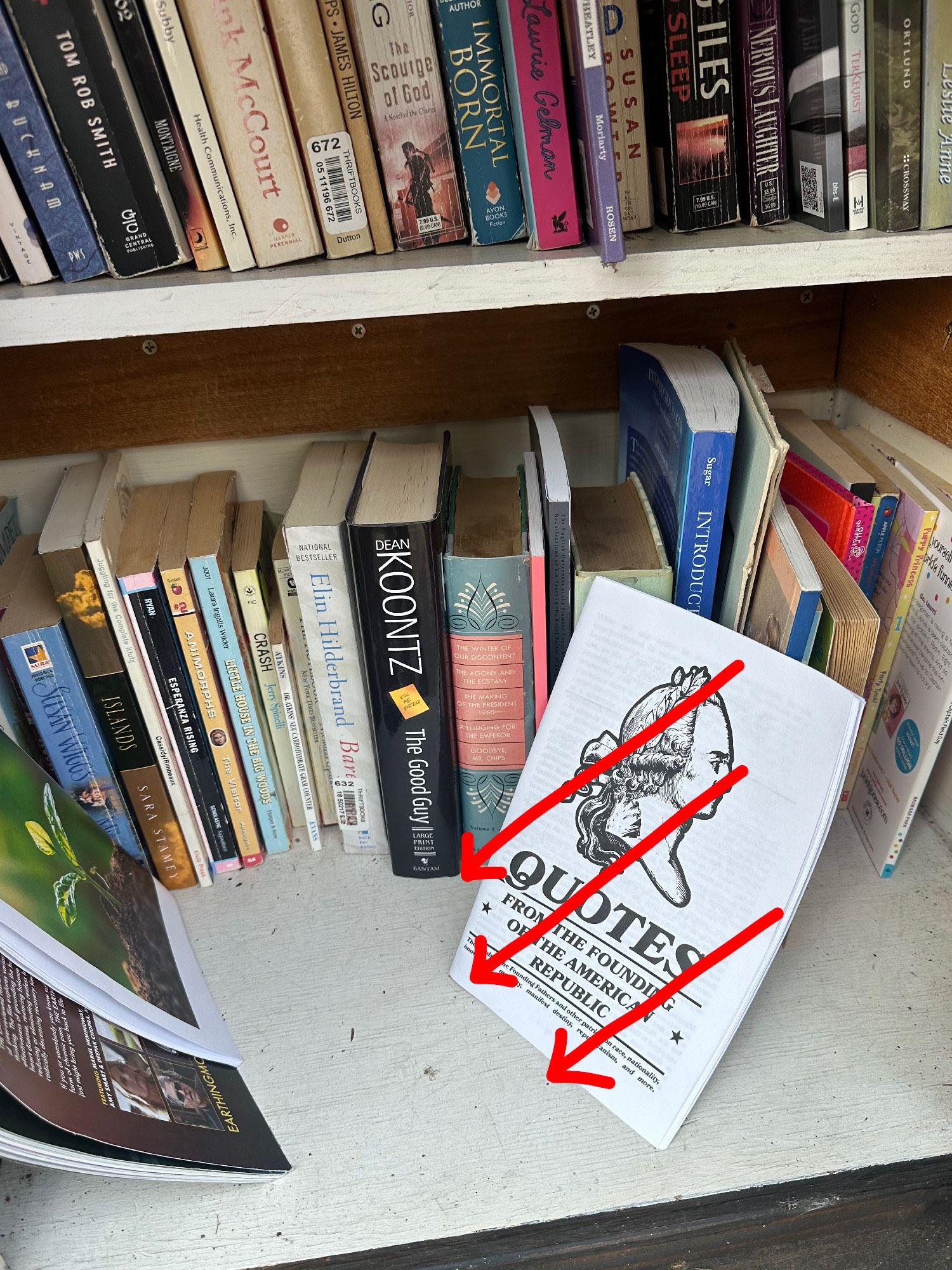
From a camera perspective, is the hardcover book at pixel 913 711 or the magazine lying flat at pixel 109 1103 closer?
the magazine lying flat at pixel 109 1103

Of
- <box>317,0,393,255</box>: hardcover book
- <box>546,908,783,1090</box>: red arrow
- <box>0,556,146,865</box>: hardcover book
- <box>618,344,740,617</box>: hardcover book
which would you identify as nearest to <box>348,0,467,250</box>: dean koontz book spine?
<box>317,0,393,255</box>: hardcover book

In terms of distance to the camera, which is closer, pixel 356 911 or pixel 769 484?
pixel 769 484

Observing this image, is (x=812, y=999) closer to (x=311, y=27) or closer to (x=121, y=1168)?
(x=121, y=1168)

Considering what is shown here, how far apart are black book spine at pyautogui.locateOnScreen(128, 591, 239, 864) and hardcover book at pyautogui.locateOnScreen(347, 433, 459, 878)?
0.16 metres

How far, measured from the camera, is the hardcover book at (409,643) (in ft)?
2.24

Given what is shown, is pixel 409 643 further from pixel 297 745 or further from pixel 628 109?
pixel 628 109

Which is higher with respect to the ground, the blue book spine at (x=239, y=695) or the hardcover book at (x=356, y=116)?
the hardcover book at (x=356, y=116)

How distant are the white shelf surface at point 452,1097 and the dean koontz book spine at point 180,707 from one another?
0.08m

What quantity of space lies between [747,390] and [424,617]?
0.30 m

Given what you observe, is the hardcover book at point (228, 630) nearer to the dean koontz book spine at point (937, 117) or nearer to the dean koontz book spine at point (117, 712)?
the dean koontz book spine at point (117, 712)

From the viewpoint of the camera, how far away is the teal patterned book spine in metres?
0.71

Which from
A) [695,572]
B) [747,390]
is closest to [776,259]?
[747,390]

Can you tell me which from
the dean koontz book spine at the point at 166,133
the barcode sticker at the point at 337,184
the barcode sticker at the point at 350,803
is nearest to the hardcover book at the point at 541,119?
the barcode sticker at the point at 337,184

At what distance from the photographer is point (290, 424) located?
34.8 inches
